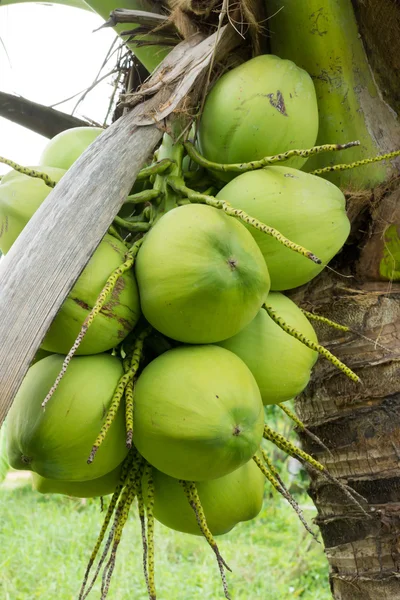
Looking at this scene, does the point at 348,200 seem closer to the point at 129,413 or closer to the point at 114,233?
the point at 114,233

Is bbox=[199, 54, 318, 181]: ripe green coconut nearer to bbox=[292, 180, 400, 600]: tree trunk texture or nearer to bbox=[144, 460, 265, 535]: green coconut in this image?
bbox=[292, 180, 400, 600]: tree trunk texture

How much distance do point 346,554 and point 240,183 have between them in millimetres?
726

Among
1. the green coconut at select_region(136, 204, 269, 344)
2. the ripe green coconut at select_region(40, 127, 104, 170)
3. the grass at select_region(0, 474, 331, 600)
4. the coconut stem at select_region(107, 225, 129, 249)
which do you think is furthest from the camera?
the grass at select_region(0, 474, 331, 600)

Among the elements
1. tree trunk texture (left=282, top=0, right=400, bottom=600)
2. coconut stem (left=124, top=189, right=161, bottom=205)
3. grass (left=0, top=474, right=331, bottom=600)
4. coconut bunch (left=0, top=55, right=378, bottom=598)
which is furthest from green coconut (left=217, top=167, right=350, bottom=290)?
grass (left=0, top=474, right=331, bottom=600)

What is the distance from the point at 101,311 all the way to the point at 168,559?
15.8 ft

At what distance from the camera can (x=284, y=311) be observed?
1.04m

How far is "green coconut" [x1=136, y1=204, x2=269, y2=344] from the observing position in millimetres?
882

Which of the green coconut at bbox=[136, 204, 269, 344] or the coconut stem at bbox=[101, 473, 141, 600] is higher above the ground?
the green coconut at bbox=[136, 204, 269, 344]

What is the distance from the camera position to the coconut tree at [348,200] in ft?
3.77

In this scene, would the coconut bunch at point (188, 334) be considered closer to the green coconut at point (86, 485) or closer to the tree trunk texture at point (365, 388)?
the green coconut at point (86, 485)

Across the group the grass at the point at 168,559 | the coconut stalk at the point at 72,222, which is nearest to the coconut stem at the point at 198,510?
the coconut stalk at the point at 72,222

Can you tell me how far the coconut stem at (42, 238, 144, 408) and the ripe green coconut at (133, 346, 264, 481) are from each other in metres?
0.13

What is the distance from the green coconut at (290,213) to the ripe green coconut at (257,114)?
0.07m

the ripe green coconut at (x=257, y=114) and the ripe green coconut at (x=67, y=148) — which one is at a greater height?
the ripe green coconut at (x=67, y=148)
